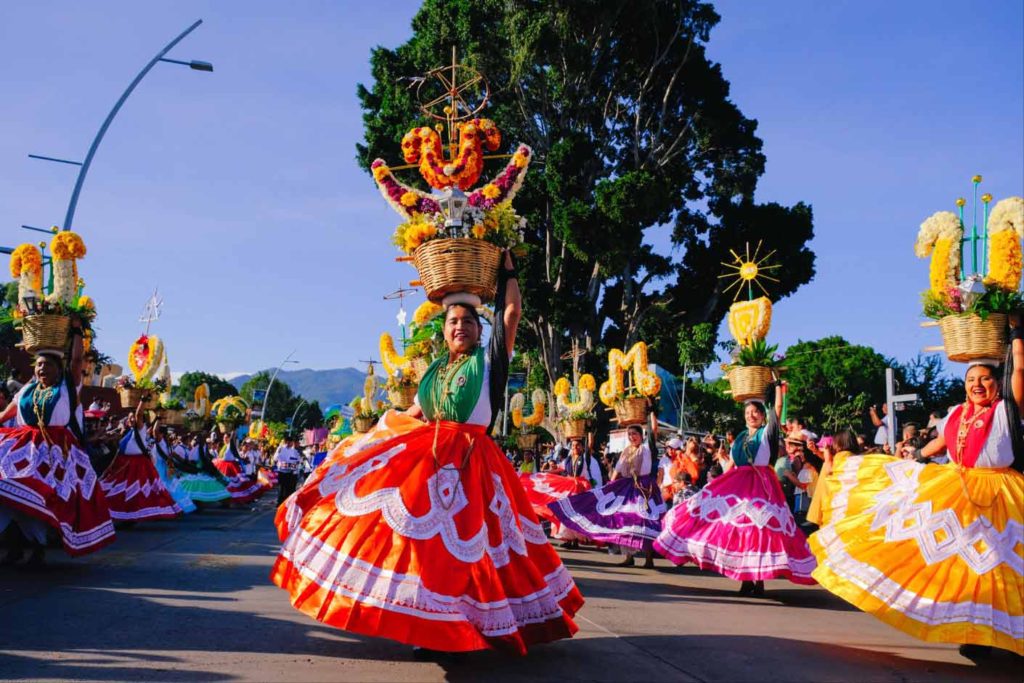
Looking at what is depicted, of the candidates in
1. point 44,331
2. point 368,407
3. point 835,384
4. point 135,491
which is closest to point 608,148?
point 368,407

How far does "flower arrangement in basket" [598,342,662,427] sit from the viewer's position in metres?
11.7

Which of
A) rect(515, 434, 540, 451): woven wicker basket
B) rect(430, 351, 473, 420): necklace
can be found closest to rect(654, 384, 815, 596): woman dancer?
rect(430, 351, 473, 420): necklace

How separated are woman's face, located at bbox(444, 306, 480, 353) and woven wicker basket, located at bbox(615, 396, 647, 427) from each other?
6575 millimetres

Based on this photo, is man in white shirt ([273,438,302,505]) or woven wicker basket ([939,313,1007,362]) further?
man in white shirt ([273,438,302,505])

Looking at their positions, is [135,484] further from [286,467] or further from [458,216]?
[286,467]

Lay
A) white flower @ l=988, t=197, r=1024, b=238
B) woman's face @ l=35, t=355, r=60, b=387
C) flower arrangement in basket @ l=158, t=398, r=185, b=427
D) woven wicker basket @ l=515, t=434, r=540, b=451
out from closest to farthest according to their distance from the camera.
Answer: white flower @ l=988, t=197, r=1024, b=238
woman's face @ l=35, t=355, r=60, b=387
flower arrangement in basket @ l=158, t=398, r=185, b=427
woven wicker basket @ l=515, t=434, r=540, b=451

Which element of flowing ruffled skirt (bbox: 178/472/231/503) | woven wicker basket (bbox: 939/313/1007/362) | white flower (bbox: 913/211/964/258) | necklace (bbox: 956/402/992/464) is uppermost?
white flower (bbox: 913/211/964/258)

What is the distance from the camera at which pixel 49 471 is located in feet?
27.3

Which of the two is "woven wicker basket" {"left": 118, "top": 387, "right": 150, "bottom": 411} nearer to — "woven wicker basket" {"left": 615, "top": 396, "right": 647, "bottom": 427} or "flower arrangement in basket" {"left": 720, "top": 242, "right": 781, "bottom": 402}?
"woven wicker basket" {"left": 615, "top": 396, "right": 647, "bottom": 427}

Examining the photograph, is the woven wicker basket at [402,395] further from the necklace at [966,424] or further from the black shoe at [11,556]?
the necklace at [966,424]

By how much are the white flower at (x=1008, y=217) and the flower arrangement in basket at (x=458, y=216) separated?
3249mm

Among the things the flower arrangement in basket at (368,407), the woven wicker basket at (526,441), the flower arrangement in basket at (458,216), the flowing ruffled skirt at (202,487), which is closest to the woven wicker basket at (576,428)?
the flower arrangement in basket at (368,407)

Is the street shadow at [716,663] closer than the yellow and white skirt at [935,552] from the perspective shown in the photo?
Yes

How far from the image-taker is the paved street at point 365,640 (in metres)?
4.82
